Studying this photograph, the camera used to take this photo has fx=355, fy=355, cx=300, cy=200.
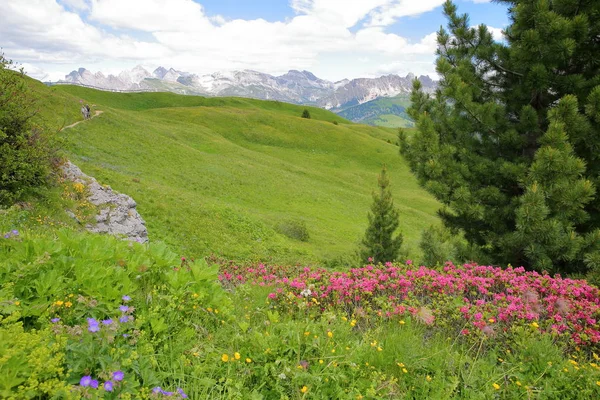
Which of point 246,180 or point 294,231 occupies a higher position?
point 246,180

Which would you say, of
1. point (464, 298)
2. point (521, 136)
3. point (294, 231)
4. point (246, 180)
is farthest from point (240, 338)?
point (246, 180)

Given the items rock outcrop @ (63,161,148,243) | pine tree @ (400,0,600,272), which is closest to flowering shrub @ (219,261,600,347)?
pine tree @ (400,0,600,272)

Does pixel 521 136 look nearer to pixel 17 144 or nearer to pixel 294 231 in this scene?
pixel 17 144

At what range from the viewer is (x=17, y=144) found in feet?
39.2

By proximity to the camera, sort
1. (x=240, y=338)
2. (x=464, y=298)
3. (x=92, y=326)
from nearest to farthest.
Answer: (x=92, y=326)
(x=240, y=338)
(x=464, y=298)

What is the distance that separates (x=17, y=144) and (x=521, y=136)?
52.4 ft

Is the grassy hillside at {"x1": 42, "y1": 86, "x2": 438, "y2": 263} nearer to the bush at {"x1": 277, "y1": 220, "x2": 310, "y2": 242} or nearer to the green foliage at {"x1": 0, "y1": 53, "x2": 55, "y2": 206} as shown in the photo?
the bush at {"x1": 277, "y1": 220, "x2": 310, "y2": 242}

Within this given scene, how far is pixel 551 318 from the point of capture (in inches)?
217

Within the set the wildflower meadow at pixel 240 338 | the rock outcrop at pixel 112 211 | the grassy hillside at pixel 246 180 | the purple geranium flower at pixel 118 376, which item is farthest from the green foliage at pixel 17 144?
the purple geranium flower at pixel 118 376

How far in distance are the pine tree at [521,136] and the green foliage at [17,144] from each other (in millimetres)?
12731

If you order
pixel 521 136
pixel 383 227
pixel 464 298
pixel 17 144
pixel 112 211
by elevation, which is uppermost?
pixel 521 136

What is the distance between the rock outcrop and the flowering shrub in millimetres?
10573

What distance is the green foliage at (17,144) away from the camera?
448 inches

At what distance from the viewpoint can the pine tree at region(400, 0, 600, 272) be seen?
870 cm
